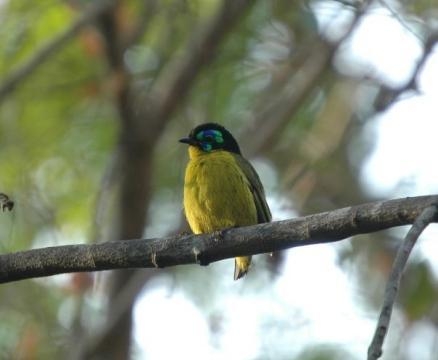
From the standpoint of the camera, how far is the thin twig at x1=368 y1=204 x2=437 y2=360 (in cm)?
Result: 250

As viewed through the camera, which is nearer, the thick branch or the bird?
the thick branch

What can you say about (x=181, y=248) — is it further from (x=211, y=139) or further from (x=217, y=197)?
(x=211, y=139)

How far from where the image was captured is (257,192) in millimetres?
5543

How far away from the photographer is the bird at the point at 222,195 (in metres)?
5.28

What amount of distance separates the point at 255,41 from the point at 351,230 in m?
6.21

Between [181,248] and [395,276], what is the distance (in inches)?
52.2

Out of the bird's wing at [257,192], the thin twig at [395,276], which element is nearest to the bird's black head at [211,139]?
the bird's wing at [257,192]

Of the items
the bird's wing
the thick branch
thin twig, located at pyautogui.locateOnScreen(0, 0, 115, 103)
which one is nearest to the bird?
the bird's wing

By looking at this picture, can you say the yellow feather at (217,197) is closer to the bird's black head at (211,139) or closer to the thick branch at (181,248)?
the bird's black head at (211,139)

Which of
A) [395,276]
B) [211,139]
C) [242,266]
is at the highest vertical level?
[211,139]

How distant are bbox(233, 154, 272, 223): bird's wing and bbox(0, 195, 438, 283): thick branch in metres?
1.55

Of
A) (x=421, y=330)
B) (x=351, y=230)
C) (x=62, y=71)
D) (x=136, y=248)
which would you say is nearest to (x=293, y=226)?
(x=351, y=230)

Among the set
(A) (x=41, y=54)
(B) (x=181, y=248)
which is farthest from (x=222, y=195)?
(A) (x=41, y=54)

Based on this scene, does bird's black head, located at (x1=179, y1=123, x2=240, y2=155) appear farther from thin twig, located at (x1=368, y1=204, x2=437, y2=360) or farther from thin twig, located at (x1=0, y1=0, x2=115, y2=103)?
thin twig, located at (x1=368, y1=204, x2=437, y2=360)
